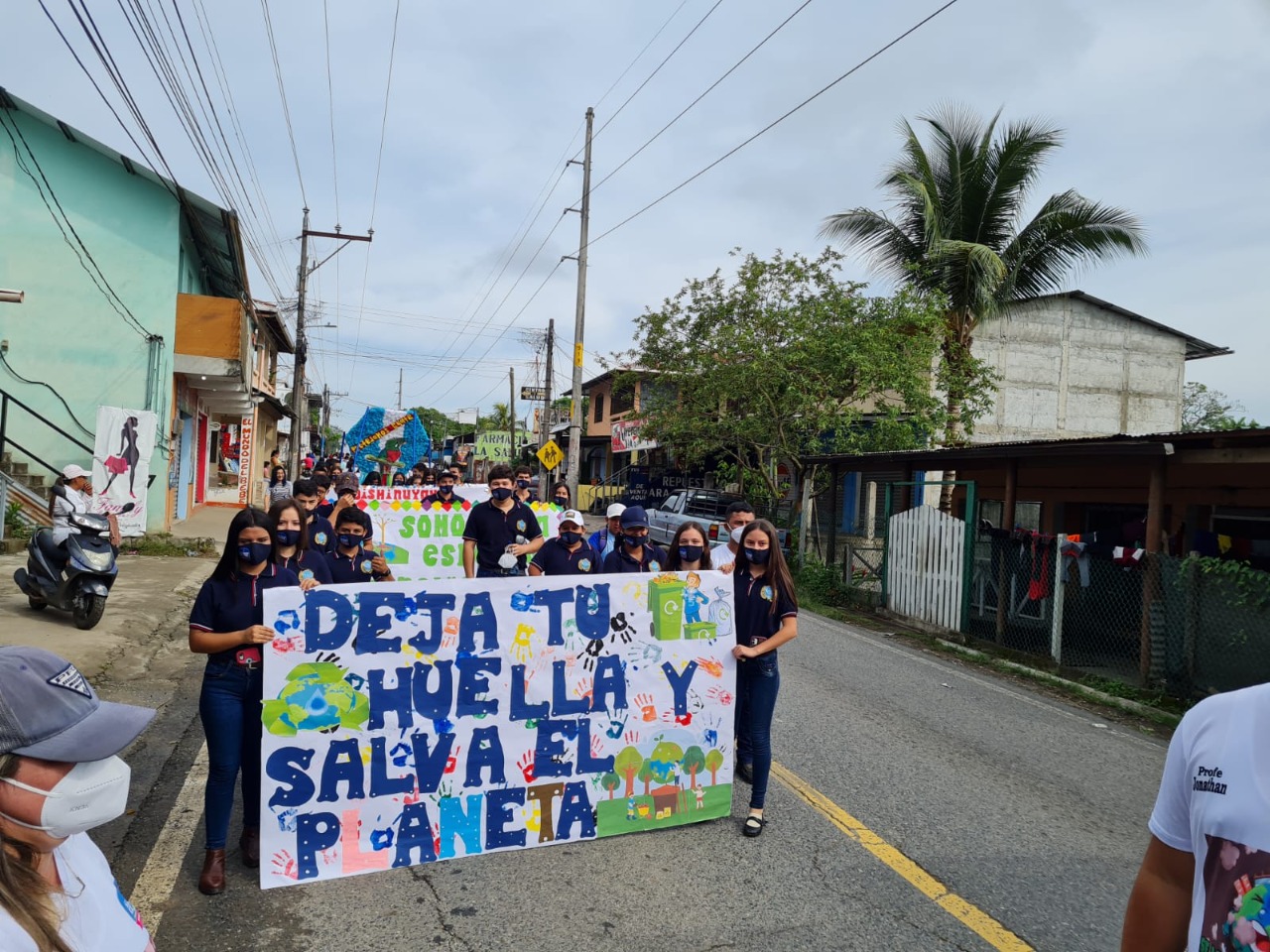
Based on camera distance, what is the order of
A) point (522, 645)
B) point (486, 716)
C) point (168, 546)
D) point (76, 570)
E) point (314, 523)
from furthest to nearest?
1. point (168, 546)
2. point (76, 570)
3. point (314, 523)
4. point (522, 645)
5. point (486, 716)

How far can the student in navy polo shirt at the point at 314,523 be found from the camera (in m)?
6.64

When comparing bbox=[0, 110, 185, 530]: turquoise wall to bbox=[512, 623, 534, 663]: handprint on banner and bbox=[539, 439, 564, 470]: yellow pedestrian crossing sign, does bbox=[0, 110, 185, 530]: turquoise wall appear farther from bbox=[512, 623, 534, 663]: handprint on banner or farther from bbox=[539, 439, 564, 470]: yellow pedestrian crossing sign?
bbox=[512, 623, 534, 663]: handprint on banner

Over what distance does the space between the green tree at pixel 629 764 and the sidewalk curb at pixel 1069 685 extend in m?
5.44

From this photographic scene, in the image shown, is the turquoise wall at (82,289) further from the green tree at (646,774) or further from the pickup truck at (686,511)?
the green tree at (646,774)

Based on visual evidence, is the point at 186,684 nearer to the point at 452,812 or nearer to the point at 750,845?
the point at 452,812

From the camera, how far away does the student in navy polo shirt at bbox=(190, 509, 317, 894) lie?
3.99 meters

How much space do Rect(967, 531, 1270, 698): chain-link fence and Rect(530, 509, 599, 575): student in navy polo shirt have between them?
651cm

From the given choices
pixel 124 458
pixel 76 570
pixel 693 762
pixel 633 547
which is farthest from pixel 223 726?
pixel 124 458

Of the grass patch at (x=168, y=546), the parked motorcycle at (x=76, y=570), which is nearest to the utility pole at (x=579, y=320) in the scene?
the grass patch at (x=168, y=546)

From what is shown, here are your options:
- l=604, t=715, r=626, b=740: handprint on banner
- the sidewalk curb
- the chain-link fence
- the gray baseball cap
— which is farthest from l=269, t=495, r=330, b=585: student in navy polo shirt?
the chain-link fence

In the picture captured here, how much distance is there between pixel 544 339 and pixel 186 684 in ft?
115

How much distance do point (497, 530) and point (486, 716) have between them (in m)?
3.43

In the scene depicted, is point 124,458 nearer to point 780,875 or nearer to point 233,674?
point 233,674

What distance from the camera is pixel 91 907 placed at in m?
1.58
